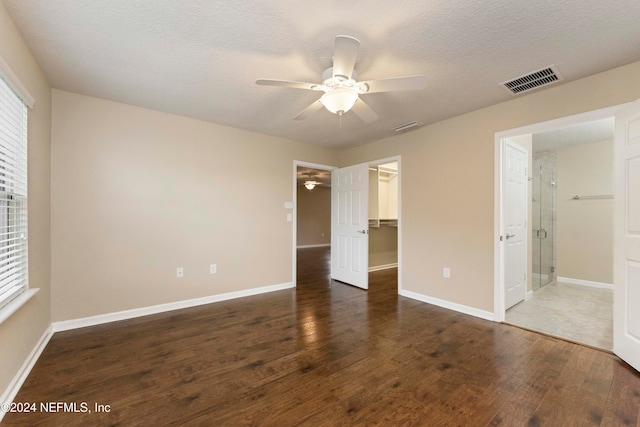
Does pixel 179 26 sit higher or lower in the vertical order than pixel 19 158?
higher

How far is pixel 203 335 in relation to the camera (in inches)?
→ 105

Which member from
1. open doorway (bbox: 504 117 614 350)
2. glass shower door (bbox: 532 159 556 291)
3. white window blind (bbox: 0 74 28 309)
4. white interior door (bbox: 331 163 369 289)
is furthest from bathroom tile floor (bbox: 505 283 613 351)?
white window blind (bbox: 0 74 28 309)

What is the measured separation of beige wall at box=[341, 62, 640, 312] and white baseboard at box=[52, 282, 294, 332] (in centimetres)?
239

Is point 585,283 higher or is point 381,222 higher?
point 381,222

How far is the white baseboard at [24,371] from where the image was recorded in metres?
1.66

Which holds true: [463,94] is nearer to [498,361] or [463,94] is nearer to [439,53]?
[439,53]

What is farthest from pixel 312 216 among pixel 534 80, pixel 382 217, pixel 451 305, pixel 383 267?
pixel 534 80

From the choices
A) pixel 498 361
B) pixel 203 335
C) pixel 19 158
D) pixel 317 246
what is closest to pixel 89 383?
pixel 203 335

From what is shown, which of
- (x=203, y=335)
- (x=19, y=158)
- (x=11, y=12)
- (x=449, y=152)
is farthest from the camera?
(x=449, y=152)

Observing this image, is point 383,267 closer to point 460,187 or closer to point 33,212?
point 460,187

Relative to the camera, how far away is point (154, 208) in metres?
3.29

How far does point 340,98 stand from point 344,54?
407 millimetres

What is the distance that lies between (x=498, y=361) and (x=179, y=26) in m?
3.47

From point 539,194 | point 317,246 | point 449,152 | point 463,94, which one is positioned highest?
point 463,94
